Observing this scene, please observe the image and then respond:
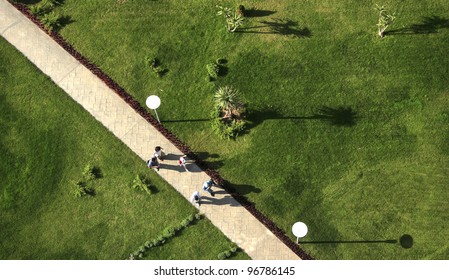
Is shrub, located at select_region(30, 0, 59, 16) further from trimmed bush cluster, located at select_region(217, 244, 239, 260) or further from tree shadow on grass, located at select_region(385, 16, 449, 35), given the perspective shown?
tree shadow on grass, located at select_region(385, 16, 449, 35)

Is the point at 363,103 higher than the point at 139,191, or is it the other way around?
the point at 363,103

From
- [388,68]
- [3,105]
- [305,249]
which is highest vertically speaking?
[388,68]

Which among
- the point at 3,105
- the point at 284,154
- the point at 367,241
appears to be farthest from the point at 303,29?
the point at 3,105

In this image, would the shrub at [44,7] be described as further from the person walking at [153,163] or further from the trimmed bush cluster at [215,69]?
the person walking at [153,163]

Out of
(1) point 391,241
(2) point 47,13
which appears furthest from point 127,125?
(1) point 391,241

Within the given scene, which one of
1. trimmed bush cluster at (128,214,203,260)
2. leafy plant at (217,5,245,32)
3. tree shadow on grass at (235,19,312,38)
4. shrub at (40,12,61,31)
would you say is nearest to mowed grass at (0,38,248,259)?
trimmed bush cluster at (128,214,203,260)

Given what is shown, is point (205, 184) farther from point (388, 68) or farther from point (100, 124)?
point (388, 68)

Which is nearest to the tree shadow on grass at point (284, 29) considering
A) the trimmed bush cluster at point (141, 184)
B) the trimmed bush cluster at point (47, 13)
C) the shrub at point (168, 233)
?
the trimmed bush cluster at point (141, 184)

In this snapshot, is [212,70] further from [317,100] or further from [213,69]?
[317,100]
